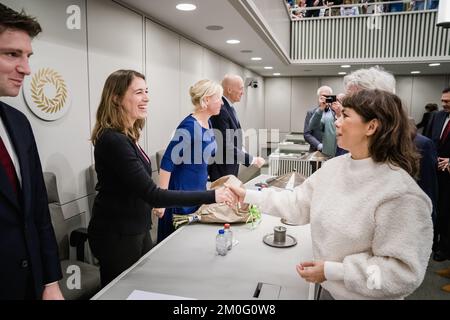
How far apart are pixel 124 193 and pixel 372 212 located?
1.19 metres

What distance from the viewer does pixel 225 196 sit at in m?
1.76

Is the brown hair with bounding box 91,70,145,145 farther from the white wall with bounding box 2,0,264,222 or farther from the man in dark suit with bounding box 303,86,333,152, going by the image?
the man in dark suit with bounding box 303,86,333,152

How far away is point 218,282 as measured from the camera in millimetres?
1482

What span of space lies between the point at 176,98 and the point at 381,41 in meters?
5.23

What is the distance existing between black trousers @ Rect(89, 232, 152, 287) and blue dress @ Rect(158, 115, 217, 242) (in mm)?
564

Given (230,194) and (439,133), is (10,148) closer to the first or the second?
(230,194)

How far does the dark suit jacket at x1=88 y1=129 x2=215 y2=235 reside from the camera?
1639 mm

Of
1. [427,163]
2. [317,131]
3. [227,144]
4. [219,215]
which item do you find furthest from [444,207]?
[219,215]

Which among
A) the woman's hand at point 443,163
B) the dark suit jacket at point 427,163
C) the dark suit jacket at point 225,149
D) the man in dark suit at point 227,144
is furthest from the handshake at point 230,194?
the woman's hand at point 443,163

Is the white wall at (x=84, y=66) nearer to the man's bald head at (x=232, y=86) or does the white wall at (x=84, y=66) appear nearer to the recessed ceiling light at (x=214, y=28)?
the recessed ceiling light at (x=214, y=28)

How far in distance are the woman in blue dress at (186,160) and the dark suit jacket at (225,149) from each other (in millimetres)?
697

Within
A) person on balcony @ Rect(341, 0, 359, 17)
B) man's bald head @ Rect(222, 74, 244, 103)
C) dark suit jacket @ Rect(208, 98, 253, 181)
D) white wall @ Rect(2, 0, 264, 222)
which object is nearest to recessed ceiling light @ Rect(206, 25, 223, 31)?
white wall @ Rect(2, 0, 264, 222)

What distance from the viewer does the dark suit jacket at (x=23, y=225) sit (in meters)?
1.15

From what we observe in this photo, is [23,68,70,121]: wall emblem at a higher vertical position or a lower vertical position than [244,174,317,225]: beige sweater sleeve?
higher
